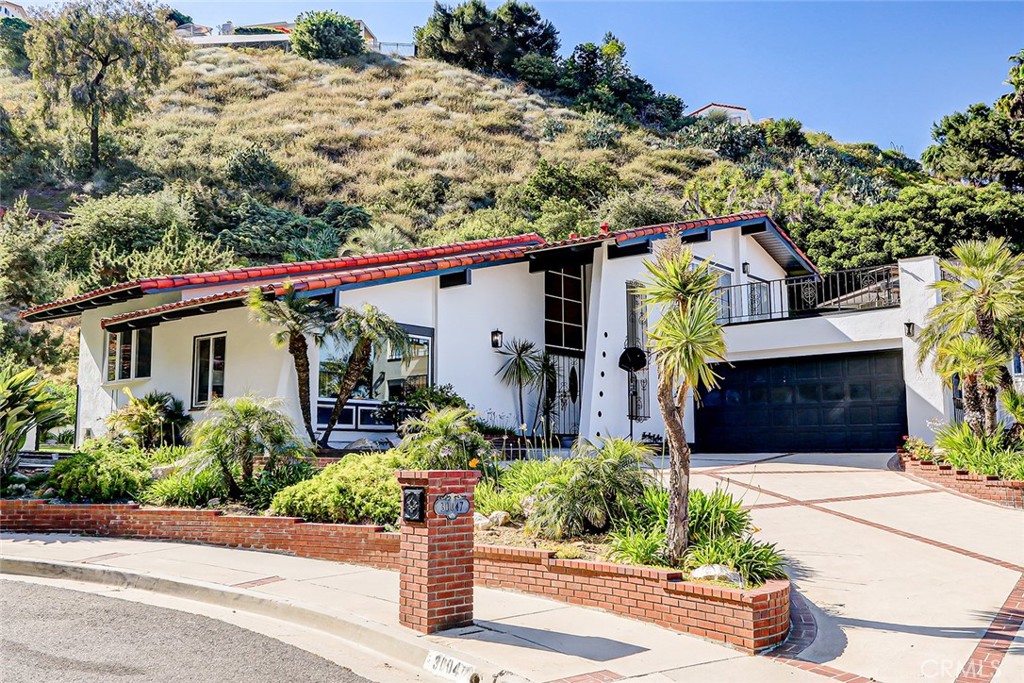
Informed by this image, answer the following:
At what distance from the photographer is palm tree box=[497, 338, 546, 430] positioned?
17.8 metres

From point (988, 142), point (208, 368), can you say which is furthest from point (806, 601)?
point (988, 142)

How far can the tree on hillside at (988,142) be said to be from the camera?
37219 mm

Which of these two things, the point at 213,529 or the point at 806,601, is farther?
the point at 213,529

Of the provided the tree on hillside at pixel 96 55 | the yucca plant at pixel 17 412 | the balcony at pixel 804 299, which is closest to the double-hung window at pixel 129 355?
the yucca plant at pixel 17 412

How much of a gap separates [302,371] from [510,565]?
22.6 ft

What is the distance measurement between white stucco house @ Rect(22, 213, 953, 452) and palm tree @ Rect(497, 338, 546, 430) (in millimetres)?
187

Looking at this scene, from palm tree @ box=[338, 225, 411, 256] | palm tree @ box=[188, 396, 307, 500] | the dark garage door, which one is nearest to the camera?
palm tree @ box=[188, 396, 307, 500]

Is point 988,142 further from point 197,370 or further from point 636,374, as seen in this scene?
point 197,370

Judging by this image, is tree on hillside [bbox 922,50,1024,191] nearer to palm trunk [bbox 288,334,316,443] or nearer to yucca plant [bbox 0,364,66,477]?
palm trunk [bbox 288,334,316,443]

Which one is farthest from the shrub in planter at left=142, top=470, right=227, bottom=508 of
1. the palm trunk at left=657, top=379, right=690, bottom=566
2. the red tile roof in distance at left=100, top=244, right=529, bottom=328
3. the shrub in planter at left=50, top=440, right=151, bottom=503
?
the palm trunk at left=657, top=379, right=690, bottom=566

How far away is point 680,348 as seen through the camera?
745 cm

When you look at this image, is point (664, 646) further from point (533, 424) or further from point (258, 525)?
point (533, 424)

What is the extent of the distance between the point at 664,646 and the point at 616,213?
3077 centimetres

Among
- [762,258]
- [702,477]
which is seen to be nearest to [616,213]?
[762,258]
